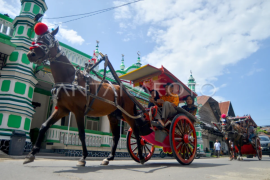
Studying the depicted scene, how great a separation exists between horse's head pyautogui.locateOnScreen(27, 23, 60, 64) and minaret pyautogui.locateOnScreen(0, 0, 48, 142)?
460 cm

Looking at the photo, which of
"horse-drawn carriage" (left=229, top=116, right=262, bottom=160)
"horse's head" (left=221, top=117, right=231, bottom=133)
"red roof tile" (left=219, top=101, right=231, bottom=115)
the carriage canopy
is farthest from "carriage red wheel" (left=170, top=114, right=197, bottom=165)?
"red roof tile" (left=219, top=101, right=231, bottom=115)

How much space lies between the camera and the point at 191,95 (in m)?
5.62

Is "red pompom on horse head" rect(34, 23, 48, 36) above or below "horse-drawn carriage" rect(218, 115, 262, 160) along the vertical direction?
above

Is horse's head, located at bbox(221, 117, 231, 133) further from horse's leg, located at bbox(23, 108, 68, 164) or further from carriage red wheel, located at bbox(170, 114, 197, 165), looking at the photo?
horse's leg, located at bbox(23, 108, 68, 164)

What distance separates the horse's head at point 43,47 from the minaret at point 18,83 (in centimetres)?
460

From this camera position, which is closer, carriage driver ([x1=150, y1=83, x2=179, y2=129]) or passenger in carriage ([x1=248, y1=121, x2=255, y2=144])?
carriage driver ([x1=150, y1=83, x2=179, y2=129])

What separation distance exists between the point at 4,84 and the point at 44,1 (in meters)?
4.15

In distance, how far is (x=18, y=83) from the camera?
747 cm

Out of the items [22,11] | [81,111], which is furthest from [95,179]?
[22,11]

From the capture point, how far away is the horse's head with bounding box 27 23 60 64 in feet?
11.4

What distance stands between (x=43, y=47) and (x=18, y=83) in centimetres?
482

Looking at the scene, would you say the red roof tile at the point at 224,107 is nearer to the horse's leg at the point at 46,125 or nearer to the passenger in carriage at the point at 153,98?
the passenger in carriage at the point at 153,98

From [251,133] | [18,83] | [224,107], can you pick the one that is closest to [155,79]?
[18,83]

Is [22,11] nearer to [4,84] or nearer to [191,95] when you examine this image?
[4,84]
